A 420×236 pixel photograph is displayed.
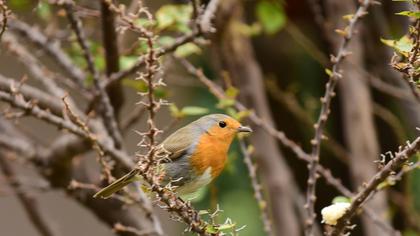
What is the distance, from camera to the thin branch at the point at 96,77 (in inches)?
95.6

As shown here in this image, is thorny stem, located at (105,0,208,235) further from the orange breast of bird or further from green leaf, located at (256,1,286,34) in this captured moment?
green leaf, located at (256,1,286,34)

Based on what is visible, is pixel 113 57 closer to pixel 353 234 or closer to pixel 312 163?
pixel 312 163

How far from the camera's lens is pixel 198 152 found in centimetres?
256

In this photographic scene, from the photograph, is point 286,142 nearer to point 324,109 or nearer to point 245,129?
point 245,129

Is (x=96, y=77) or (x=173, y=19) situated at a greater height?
(x=173, y=19)

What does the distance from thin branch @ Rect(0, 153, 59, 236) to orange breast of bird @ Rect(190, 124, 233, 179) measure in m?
0.98

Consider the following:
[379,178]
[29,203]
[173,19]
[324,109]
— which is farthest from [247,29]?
[379,178]

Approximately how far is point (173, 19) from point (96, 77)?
1.29 ft

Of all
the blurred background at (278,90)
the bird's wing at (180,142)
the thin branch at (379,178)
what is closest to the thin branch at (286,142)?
the blurred background at (278,90)

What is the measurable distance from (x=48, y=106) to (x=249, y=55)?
969 mm

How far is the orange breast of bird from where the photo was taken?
2.52 metres

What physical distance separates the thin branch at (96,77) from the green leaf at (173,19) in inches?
12.5

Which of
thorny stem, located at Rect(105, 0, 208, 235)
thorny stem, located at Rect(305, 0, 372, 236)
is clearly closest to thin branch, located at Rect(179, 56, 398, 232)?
thorny stem, located at Rect(305, 0, 372, 236)

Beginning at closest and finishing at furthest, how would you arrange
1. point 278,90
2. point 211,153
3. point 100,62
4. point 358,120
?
point 211,153 < point 100,62 < point 358,120 < point 278,90
